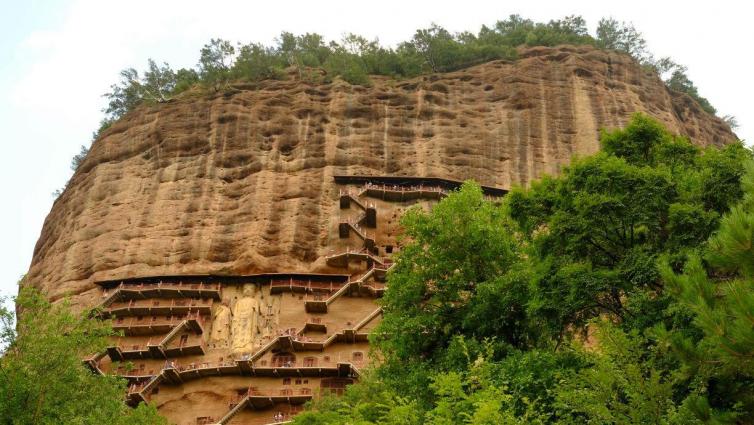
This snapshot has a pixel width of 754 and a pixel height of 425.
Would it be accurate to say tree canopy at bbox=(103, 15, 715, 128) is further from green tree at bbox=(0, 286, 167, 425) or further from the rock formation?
green tree at bbox=(0, 286, 167, 425)

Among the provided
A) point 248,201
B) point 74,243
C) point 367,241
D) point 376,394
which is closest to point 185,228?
point 248,201

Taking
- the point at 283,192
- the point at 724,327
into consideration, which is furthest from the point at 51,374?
the point at 283,192

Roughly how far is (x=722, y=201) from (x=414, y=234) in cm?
654

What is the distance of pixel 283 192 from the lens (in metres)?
35.5

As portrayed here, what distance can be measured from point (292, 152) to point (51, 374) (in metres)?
23.6

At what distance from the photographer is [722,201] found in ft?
43.1

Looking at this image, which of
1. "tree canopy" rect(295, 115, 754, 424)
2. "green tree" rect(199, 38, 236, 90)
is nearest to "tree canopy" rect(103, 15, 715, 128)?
"green tree" rect(199, 38, 236, 90)

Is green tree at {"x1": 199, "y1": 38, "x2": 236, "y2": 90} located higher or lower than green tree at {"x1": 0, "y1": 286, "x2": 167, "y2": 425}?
higher

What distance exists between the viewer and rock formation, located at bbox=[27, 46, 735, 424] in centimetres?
2989

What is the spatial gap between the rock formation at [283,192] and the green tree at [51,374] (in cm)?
1084

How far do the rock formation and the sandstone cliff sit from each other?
0.10 m

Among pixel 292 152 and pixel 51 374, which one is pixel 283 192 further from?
pixel 51 374

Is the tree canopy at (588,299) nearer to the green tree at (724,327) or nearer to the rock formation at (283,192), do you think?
the green tree at (724,327)

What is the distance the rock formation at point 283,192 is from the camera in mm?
29891
